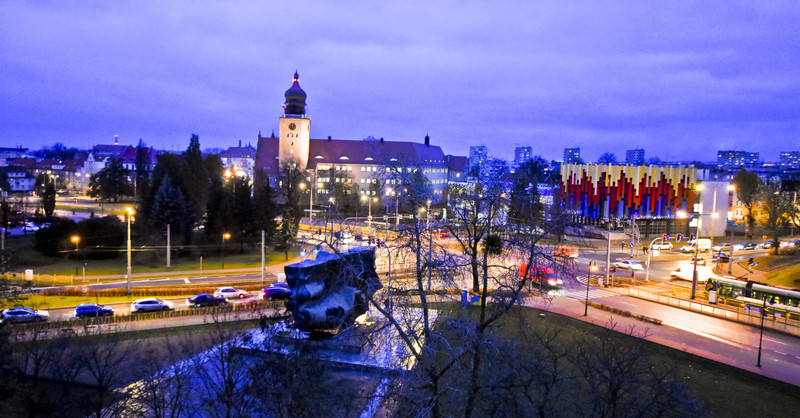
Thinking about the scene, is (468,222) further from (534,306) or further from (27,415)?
(534,306)

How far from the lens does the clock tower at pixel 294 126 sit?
88500 millimetres

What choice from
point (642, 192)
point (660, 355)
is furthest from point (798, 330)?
point (642, 192)

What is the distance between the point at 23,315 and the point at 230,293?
9.20 metres

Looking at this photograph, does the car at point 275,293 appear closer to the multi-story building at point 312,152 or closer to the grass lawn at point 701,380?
the grass lawn at point 701,380

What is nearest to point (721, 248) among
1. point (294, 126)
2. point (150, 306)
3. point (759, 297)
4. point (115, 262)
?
point (759, 297)

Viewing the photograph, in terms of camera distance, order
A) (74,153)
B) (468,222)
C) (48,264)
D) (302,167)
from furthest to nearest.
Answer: (74,153) → (302,167) → (48,264) → (468,222)

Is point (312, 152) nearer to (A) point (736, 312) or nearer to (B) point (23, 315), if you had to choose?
(B) point (23, 315)

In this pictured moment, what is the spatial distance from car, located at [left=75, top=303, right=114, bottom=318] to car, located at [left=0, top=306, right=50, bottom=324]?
1.28 meters

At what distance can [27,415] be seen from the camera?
40.1ft

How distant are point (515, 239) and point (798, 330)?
19434 mm

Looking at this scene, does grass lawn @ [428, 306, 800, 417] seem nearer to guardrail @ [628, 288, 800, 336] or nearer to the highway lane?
guardrail @ [628, 288, 800, 336]

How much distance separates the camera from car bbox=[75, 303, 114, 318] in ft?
78.5

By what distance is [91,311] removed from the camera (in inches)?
947

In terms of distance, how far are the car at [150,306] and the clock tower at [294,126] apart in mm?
63626
